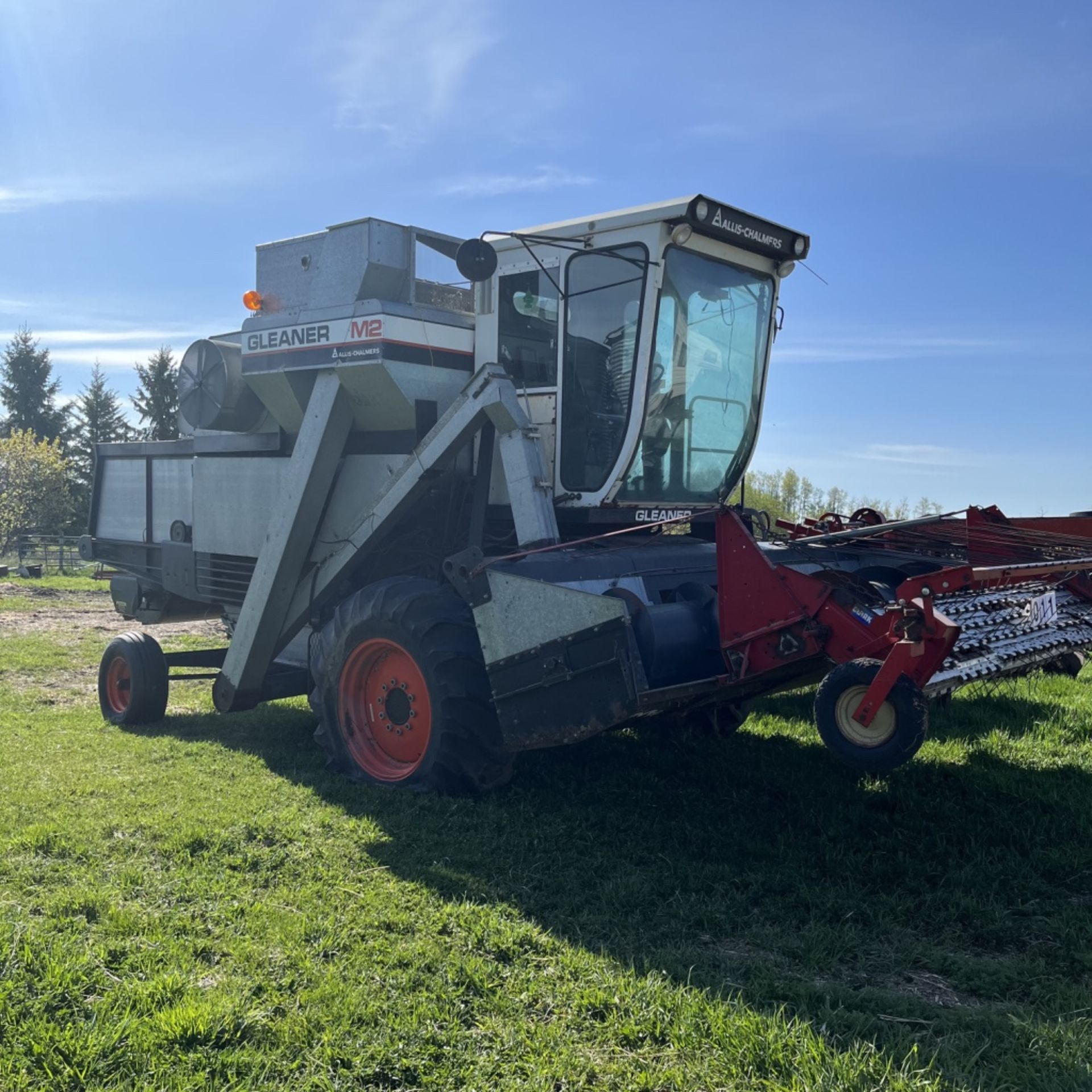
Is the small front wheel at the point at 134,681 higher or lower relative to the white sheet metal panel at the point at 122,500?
lower

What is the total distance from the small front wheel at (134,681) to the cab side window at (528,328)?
3743 mm

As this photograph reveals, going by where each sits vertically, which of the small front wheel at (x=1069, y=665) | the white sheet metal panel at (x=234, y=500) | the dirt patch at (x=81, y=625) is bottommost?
the dirt patch at (x=81, y=625)

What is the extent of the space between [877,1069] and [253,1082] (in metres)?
1.76

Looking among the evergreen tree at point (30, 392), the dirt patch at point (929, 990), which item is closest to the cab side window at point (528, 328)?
the dirt patch at point (929, 990)

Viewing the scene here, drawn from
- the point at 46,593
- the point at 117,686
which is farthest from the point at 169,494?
the point at 46,593

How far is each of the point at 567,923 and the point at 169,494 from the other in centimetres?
649

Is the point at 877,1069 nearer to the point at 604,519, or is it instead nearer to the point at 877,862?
the point at 877,862

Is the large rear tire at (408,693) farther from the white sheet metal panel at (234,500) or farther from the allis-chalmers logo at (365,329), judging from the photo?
the white sheet metal panel at (234,500)

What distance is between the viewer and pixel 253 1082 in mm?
3162

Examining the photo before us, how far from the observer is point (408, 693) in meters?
6.27

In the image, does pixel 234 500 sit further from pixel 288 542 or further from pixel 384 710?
pixel 384 710

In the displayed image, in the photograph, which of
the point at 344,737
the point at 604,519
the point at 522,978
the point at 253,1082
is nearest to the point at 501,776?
the point at 344,737

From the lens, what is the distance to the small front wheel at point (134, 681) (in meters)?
8.43

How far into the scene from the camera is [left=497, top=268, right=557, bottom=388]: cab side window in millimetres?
6863
